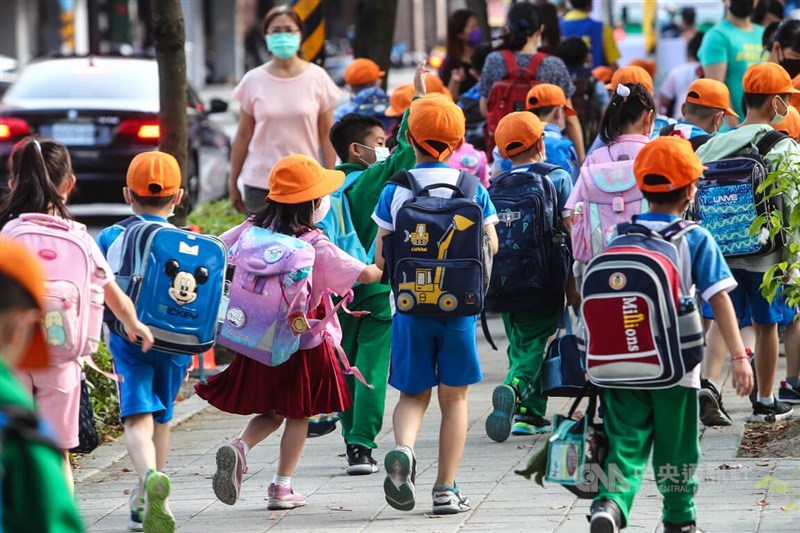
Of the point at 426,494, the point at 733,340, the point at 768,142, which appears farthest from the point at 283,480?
the point at 768,142

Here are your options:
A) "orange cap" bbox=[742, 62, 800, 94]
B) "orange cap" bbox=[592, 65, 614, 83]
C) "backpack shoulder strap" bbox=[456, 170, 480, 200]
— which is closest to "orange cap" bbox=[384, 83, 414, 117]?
"orange cap" bbox=[742, 62, 800, 94]

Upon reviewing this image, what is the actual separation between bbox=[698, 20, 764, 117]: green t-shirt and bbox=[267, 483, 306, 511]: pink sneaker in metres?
5.58

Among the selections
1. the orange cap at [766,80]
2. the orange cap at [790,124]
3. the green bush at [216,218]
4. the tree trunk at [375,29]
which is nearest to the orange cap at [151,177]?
the orange cap at [766,80]

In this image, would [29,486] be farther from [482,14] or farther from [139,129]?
[482,14]

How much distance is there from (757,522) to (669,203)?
1259 mm

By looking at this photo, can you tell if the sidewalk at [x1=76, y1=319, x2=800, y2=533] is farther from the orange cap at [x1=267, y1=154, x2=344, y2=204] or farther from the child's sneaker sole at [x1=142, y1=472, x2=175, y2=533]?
the orange cap at [x1=267, y1=154, x2=344, y2=204]

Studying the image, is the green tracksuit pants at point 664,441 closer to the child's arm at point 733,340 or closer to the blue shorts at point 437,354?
the child's arm at point 733,340

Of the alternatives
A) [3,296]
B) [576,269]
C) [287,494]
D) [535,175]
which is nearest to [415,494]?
[287,494]

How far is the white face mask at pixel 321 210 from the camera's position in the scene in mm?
6691

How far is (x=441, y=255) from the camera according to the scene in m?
6.25

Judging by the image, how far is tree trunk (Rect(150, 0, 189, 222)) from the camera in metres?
9.70

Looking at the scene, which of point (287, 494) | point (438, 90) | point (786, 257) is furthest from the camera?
point (438, 90)

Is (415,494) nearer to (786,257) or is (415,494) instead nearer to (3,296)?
(786,257)

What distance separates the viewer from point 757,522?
590 centimetres
